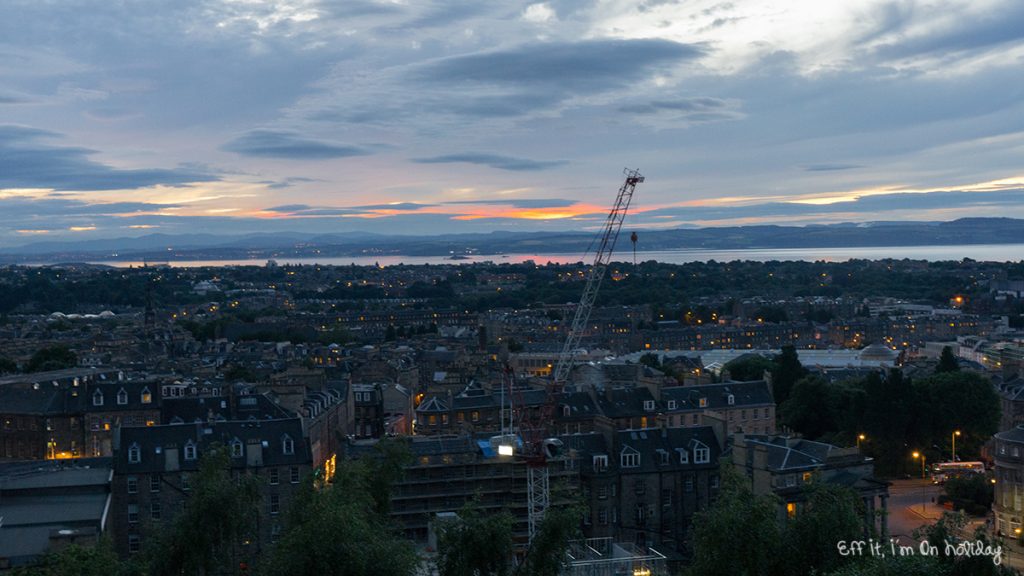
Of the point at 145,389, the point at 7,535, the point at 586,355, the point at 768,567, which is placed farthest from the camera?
the point at 586,355

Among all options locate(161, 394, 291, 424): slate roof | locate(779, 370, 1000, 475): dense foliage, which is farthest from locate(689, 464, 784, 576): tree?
locate(779, 370, 1000, 475): dense foliage

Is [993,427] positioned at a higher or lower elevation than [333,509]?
lower

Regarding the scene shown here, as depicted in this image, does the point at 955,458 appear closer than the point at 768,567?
No

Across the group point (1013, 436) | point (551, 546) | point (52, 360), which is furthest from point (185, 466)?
point (52, 360)

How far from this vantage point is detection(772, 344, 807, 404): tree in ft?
274

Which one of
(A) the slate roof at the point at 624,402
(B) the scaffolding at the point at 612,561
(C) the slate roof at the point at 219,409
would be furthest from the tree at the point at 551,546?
(A) the slate roof at the point at 624,402

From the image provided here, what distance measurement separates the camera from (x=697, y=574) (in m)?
33.1

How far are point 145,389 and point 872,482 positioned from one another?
130ft

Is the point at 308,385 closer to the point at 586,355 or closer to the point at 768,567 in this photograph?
the point at 768,567

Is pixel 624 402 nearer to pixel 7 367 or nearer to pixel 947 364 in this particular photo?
pixel 947 364

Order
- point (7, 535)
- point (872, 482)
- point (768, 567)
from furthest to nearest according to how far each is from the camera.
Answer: point (872, 482) → point (7, 535) → point (768, 567)

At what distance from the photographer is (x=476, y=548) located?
32.9 m

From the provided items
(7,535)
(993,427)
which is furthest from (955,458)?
(7,535)

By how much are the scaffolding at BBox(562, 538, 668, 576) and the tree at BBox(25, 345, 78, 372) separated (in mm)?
69811
